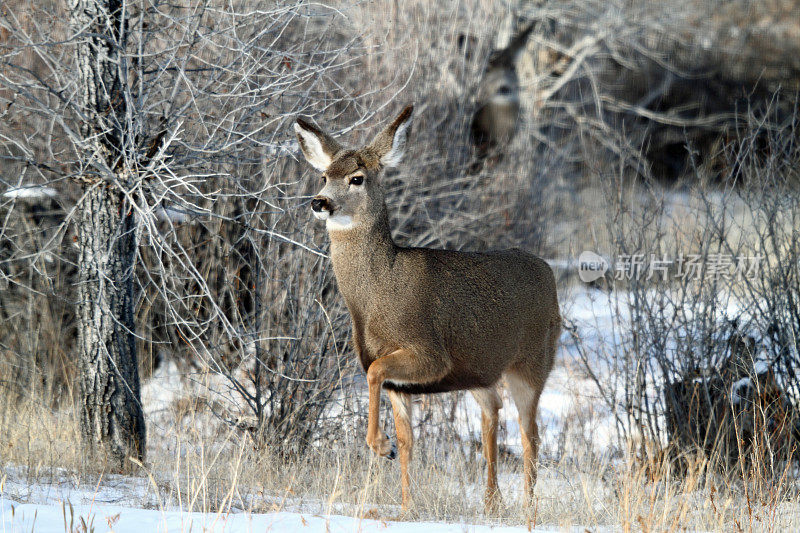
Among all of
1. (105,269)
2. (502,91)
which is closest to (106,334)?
(105,269)

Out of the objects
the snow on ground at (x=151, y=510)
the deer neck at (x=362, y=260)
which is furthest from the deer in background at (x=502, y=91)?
the deer neck at (x=362, y=260)

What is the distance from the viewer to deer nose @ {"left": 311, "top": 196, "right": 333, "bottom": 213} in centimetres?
515

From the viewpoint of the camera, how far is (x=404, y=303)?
5.60m

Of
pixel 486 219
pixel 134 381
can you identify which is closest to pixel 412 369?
pixel 134 381

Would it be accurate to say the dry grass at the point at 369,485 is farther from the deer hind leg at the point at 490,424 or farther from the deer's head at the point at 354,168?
the deer's head at the point at 354,168

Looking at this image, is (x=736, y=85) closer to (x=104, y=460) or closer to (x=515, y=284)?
(x=515, y=284)

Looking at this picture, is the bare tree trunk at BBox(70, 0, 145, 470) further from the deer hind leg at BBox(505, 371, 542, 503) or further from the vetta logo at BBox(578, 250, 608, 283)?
the vetta logo at BBox(578, 250, 608, 283)

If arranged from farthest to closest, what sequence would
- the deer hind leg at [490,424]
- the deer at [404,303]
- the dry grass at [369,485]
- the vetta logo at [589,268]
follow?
the vetta logo at [589,268] → the deer hind leg at [490,424] → the deer at [404,303] → the dry grass at [369,485]

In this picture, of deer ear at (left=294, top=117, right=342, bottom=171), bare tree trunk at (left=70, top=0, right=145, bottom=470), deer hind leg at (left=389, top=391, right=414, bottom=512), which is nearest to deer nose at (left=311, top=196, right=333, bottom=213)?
deer ear at (left=294, top=117, right=342, bottom=171)

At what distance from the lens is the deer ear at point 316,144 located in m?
5.84

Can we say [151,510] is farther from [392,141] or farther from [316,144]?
[392,141]

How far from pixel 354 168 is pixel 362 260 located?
568 mm

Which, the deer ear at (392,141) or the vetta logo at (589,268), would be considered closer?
the deer ear at (392,141)

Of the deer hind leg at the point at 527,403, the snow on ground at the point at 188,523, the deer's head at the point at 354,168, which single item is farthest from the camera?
the deer hind leg at the point at 527,403
